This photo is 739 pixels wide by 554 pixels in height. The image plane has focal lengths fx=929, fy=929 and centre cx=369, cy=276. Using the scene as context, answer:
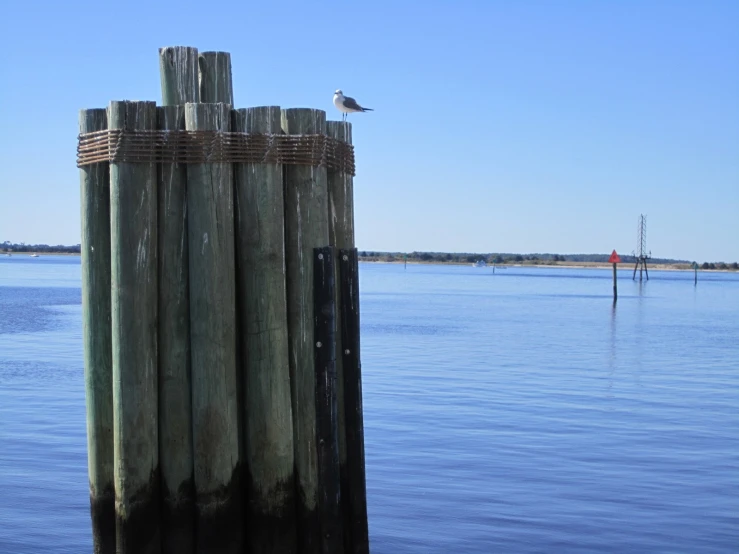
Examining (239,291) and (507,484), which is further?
(507,484)

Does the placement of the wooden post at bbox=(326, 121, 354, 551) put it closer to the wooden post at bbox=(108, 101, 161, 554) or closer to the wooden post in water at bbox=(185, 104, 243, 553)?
the wooden post in water at bbox=(185, 104, 243, 553)

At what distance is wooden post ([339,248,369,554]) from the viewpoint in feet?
22.4

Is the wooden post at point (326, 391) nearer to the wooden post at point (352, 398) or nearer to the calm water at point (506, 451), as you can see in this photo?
the wooden post at point (352, 398)

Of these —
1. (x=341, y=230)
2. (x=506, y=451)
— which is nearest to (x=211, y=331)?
(x=341, y=230)

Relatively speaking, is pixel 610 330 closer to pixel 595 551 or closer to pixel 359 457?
pixel 595 551

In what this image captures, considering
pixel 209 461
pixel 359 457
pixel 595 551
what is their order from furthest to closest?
pixel 595 551, pixel 359 457, pixel 209 461

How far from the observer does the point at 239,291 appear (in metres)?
6.30

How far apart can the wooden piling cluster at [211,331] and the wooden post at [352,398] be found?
0.34m

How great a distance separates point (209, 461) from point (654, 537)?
245 inches

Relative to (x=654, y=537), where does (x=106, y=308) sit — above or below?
above

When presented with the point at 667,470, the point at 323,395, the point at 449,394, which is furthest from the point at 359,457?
the point at 449,394

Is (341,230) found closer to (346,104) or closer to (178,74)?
(178,74)

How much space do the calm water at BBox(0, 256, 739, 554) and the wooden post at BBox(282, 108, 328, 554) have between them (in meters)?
3.77

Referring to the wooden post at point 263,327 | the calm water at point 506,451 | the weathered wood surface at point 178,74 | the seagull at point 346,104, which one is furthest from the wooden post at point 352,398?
the seagull at point 346,104
